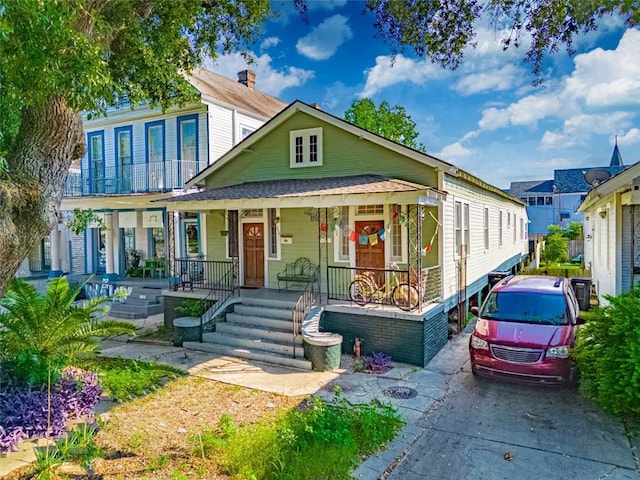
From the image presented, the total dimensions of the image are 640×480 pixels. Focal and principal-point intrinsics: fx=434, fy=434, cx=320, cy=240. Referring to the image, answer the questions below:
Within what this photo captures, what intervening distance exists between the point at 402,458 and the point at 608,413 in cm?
355

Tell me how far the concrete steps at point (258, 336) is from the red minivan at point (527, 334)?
11.6ft

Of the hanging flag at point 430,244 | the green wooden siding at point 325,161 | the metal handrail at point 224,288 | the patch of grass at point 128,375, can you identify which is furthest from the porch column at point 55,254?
the hanging flag at point 430,244

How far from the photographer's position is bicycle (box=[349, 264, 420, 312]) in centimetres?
976

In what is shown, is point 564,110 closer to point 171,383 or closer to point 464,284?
point 464,284

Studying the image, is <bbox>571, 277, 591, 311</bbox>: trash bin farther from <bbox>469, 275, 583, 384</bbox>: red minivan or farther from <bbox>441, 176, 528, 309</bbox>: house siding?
<bbox>469, 275, 583, 384</bbox>: red minivan

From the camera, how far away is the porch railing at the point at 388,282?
9.77 m

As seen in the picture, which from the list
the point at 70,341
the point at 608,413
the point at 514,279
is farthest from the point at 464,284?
the point at 70,341

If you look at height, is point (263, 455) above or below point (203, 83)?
below

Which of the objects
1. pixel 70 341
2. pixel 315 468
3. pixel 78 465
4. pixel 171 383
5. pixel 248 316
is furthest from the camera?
pixel 248 316

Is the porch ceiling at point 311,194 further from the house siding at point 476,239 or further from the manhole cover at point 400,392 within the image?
the manhole cover at point 400,392

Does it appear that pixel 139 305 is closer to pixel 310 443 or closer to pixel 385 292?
pixel 385 292

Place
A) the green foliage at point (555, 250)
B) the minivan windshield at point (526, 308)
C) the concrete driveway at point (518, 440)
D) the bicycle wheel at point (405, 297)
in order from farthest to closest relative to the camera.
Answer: the green foliage at point (555, 250) → the bicycle wheel at point (405, 297) → the minivan windshield at point (526, 308) → the concrete driveway at point (518, 440)

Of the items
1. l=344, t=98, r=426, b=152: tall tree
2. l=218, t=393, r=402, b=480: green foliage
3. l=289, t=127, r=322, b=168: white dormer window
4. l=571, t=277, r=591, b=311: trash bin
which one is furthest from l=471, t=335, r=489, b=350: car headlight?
l=344, t=98, r=426, b=152: tall tree

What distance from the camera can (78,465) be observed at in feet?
16.5
